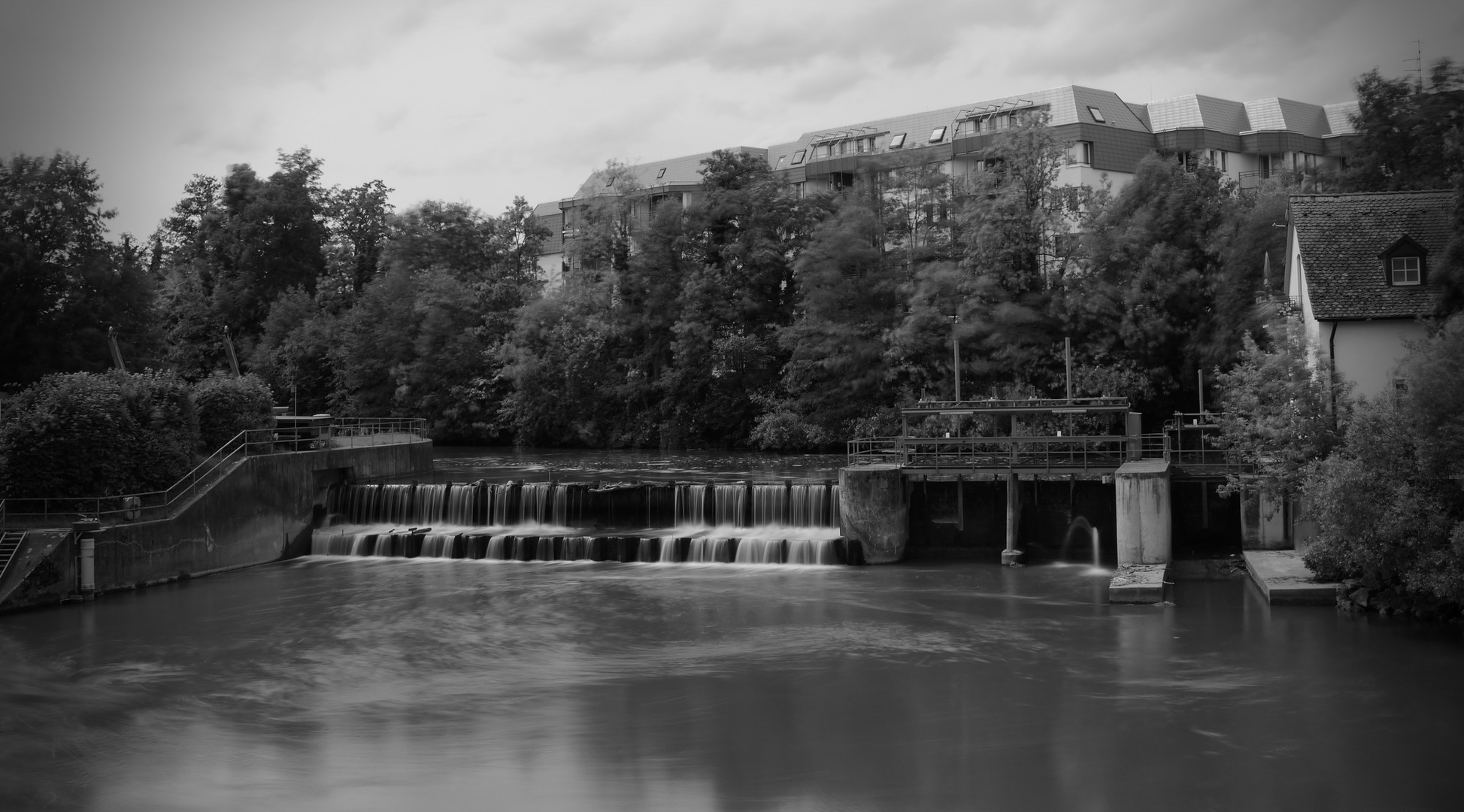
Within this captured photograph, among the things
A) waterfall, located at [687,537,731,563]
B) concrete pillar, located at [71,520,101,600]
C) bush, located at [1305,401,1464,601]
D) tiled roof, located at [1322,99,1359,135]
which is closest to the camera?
bush, located at [1305,401,1464,601]

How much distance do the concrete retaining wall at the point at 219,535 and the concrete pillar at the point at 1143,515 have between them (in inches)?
939

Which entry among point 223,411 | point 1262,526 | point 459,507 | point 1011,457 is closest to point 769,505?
point 1011,457

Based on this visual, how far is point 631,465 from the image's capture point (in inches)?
2336

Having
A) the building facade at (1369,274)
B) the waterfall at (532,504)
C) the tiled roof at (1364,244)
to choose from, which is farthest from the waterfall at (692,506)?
the tiled roof at (1364,244)

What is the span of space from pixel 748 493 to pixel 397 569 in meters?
10.5

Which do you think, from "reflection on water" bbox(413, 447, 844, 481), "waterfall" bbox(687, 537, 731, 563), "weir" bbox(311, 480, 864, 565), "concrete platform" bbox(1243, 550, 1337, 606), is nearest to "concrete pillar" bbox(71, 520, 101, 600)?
"weir" bbox(311, 480, 864, 565)

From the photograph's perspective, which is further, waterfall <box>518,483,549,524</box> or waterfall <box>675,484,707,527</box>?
waterfall <box>518,483,549,524</box>

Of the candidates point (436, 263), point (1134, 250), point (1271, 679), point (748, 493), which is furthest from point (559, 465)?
point (1271, 679)

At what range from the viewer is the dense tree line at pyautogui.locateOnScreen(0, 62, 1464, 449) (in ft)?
172

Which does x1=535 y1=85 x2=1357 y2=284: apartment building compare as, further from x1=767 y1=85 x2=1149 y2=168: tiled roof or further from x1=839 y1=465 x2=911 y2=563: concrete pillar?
x1=839 y1=465 x2=911 y2=563: concrete pillar

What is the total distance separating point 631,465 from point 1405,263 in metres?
34.5

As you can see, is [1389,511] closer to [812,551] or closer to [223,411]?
[812,551]

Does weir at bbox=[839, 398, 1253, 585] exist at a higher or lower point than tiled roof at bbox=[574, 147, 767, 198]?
lower

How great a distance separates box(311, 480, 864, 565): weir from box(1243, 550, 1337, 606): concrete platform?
10.2 meters
